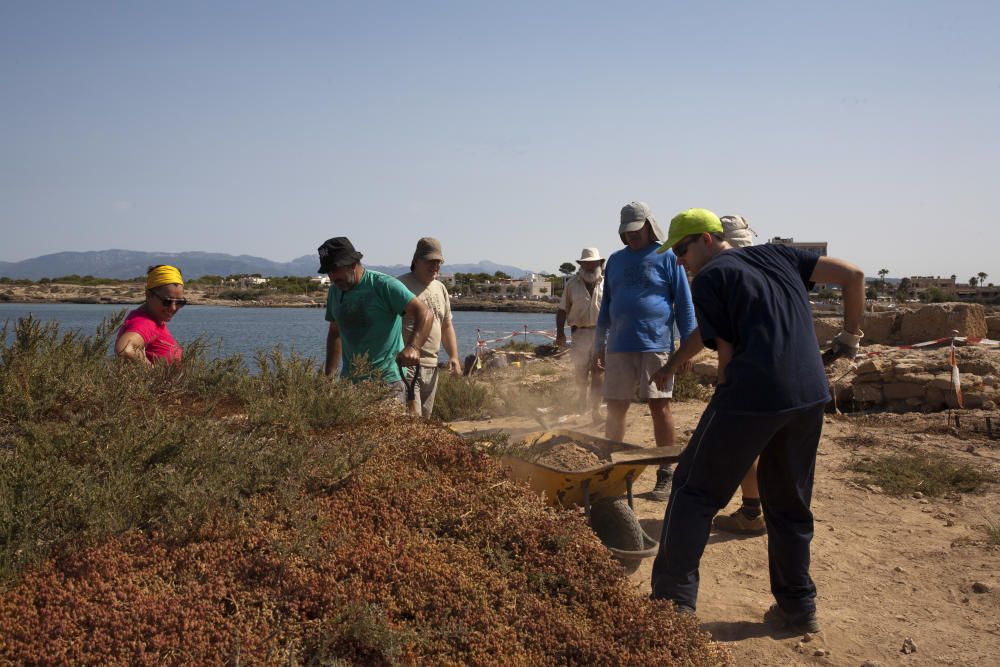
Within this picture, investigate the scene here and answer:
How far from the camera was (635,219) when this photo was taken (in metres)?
5.63

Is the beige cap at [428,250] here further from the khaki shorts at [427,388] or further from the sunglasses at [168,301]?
the sunglasses at [168,301]

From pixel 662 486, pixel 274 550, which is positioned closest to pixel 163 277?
pixel 274 550

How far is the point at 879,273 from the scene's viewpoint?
444 feet

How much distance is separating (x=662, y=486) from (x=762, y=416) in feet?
9.22

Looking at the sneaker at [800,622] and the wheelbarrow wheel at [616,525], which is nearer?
the sneaker at [800,622]

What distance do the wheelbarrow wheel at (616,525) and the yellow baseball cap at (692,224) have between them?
1490 mm

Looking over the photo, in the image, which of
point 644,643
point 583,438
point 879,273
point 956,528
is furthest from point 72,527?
point 879,273

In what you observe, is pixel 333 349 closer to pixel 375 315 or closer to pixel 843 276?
pixel 375 315

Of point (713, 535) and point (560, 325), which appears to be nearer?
point (713, 535)

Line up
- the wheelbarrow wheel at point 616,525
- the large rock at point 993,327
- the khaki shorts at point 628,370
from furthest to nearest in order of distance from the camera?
the large rock at point 993,327 < the khaki shorts at point 628,370 < the wheelbarrow wheel at point 616,525

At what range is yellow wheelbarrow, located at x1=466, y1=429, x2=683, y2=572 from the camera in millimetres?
3938

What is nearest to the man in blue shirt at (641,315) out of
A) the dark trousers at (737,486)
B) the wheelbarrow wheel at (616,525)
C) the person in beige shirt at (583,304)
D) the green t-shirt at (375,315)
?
the wheelbarrow wheel at (616,525)

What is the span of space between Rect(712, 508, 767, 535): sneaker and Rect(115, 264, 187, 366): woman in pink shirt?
360 centimetres

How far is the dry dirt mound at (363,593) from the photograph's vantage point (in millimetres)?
2391
